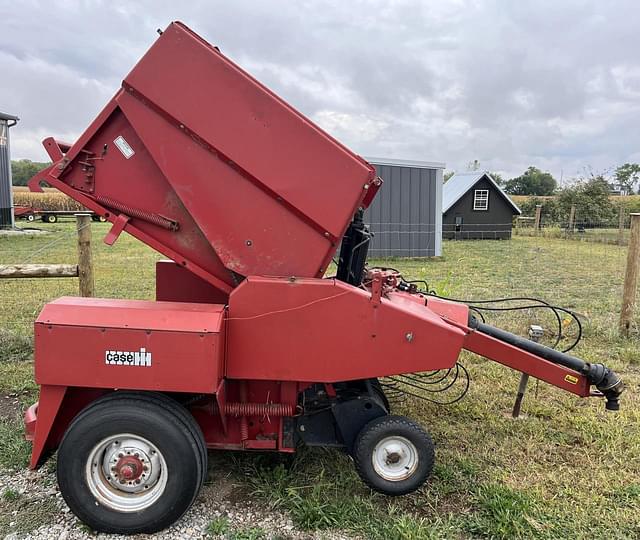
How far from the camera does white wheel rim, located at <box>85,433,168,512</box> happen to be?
2684 mm

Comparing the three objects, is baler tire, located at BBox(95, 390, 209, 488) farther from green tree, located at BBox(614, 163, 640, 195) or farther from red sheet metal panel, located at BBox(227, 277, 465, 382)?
green tree, located at BBox(614, 163, 640, 195)

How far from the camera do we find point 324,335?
2.81 metres

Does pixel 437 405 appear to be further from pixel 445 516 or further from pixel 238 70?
pixel 238 70

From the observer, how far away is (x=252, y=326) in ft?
9.14

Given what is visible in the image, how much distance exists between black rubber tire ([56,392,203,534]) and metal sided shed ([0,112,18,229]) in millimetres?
20528

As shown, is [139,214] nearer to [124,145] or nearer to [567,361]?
[124,145]

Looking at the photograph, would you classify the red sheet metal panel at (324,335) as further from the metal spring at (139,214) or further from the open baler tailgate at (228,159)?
the metal spring at (139,214)

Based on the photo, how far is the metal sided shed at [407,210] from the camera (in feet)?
50.0

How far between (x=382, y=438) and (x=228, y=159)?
179 centimetres

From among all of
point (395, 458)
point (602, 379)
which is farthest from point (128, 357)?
point (602, 379)

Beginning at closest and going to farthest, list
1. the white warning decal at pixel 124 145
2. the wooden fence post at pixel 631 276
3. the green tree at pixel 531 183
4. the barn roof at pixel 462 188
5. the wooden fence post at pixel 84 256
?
the white warning decal at pixel 124 145, the wooden fence post at pixel 84 256, the wooden fence post at pixel 631 276, the barn roof at pixel 462 188, the green tree at pixel 531 183

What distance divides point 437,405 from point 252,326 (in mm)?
2321

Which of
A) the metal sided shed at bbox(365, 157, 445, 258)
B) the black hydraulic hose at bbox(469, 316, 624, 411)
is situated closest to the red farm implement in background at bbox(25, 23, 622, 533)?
the black hydraulic hose at bbox(469, 316, 624, 411)

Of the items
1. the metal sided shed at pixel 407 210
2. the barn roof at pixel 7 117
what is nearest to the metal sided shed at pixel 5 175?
the barn roof at pixel 7 117
